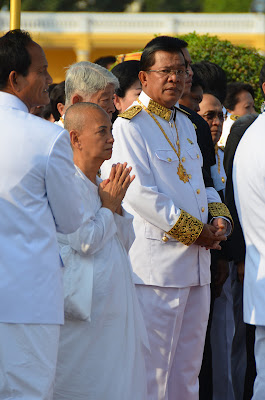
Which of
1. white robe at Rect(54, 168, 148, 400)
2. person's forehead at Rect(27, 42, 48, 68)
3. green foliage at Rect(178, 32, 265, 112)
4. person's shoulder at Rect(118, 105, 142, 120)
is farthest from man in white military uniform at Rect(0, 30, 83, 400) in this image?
green foliage at Rect(178, 32, 265, 112)

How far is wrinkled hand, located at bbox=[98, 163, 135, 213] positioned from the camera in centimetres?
414

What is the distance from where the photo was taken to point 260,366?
4172 mm

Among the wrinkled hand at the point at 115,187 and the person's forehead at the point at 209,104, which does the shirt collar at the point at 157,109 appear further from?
the person's forehead at the point at 209,104

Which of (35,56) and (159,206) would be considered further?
(159,206)

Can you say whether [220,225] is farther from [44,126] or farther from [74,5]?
[74,5]

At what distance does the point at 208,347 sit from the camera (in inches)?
219

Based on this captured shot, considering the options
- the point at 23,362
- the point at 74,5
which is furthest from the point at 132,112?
the point at 74,5

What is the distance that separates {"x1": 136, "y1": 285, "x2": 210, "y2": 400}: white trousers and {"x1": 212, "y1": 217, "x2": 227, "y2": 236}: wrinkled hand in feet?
1.18

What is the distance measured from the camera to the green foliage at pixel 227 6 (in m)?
37.6

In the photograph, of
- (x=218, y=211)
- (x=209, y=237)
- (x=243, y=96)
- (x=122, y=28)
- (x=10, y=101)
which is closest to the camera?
(x=10, y=101)

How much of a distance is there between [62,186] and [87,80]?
4.85ft

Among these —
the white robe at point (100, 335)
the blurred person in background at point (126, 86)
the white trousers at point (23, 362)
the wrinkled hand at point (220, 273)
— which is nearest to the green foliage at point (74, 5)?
the blurred person in background at point (126, 86)

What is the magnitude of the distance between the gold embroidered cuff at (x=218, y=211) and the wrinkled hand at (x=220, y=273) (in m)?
0.68

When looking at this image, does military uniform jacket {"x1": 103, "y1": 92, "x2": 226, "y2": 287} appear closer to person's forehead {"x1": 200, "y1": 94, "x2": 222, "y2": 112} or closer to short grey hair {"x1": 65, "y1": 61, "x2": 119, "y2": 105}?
short grey hair {"x1": 65, "y1": 61, "x2": 119, "y2": 105}
